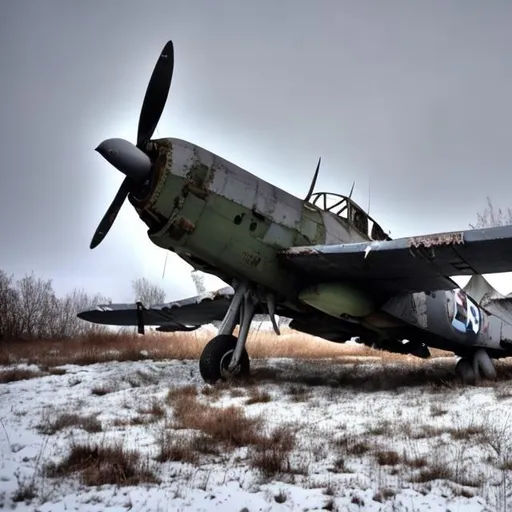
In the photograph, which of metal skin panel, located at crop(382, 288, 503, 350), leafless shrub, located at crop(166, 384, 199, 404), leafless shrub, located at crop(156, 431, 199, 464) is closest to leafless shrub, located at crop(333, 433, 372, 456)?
leafless shrub, located at crop(156, 431, 199, 464)

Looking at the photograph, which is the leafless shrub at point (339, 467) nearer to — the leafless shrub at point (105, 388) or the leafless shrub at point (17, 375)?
the leafless shrub at point (105, 388)

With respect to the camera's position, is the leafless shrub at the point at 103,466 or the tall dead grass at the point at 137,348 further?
the tall dead grass at the point at 137,348

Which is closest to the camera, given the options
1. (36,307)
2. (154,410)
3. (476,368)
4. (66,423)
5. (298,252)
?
(66,423)

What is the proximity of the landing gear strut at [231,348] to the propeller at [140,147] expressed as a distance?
2292 millimetres

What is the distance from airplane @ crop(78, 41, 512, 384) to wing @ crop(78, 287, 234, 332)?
196 centimetres

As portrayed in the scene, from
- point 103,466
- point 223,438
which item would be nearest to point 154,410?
point 223,438

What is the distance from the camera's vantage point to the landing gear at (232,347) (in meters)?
7.27

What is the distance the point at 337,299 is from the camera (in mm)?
7328

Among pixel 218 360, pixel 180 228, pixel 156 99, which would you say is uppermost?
pixel 156 99

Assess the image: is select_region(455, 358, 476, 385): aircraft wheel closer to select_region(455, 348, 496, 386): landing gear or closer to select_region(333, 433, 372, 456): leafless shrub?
select_region(455, 348, 496, 386): landing gear

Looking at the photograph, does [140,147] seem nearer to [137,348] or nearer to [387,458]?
[387,458]

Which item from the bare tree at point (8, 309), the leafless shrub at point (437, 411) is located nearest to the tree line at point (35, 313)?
the bare tree at point (8, 309)

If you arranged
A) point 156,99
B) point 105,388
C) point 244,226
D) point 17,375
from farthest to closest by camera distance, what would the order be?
point 17,375
point 244,226
point 156,99
point 105,388

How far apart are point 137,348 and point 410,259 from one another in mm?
9298
